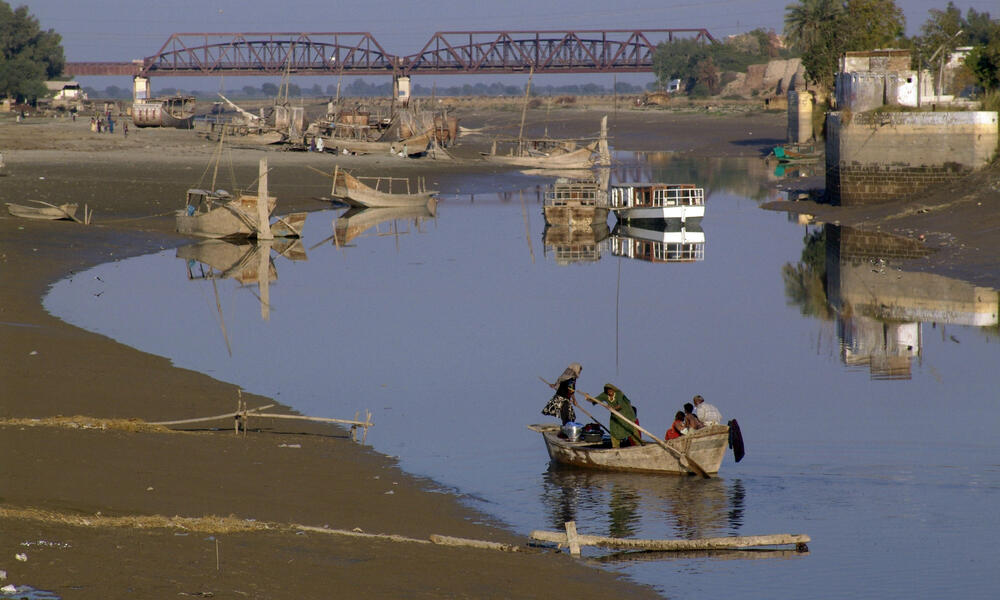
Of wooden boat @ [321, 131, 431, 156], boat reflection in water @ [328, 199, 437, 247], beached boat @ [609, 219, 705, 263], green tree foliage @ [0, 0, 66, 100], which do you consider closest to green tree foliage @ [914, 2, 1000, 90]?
beached boat @ [609, 219, 705, 263]

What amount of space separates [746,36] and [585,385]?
178m

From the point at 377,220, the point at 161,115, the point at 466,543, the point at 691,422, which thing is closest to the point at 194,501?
the point at 466,543

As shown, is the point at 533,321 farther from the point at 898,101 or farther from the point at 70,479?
the point at 898,101

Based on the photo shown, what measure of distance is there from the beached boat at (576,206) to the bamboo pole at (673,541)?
3305 cm

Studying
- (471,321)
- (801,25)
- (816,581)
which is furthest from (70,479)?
(801,25)

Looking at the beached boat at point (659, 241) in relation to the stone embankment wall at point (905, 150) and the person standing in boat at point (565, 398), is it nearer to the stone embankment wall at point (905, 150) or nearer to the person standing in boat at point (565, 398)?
the stone embankment wall at point (905, 150)

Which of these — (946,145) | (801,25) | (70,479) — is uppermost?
(801,25)

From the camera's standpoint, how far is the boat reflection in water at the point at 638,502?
1294cm

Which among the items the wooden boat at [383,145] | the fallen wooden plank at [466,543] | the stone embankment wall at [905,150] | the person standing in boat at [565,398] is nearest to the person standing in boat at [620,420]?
the person standing in boat at [565,398]

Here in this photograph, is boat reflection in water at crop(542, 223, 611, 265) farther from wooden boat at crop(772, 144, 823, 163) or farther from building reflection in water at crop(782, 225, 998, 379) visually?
wooden boat at crop(772, 144, 823, 163)

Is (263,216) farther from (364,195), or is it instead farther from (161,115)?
(161,115)

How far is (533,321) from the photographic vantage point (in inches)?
1047

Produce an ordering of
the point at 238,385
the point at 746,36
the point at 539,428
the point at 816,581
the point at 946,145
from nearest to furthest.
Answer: the point at 816,581, the point at 539,428, the point at 238,385, the point at 946,145, the point at 746,36

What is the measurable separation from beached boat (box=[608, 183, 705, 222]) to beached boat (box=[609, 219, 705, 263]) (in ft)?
1.62
